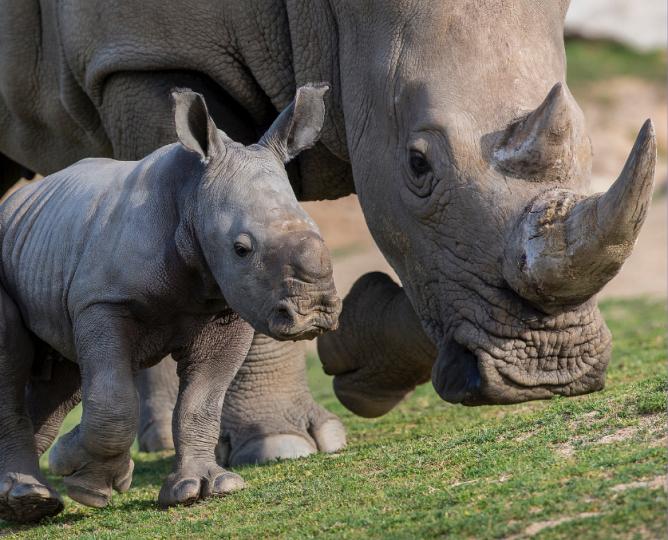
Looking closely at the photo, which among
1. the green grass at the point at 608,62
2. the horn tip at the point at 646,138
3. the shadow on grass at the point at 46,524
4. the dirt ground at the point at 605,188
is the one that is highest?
the green grass at the point at 608,62

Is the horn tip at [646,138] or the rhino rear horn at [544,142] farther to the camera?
the rhino rear horn at [544,142]

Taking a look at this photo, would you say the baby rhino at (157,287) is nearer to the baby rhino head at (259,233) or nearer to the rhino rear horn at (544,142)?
the baby rhino head at (259,233)

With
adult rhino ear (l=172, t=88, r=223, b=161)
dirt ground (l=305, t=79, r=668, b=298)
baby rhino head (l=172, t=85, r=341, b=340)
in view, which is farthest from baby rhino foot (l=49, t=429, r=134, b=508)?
dirt ground (l=305, t=79, r=668, b=298)

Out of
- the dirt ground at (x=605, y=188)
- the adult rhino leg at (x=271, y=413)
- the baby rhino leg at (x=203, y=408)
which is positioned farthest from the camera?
the dirt ground at (x=605, y=188)

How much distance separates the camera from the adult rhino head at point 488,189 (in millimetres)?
5426

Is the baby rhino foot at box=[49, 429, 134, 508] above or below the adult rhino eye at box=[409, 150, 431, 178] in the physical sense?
below

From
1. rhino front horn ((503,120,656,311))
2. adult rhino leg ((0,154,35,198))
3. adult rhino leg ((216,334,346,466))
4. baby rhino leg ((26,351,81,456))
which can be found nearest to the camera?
rhino front horn ((503,120,656,311))

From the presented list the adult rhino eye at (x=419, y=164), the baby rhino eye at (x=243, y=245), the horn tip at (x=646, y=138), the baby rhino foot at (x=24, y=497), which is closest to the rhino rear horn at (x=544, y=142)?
the adult rhino eye at (x=419, y=164)

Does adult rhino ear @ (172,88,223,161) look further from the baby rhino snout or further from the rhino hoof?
the rhino hoof

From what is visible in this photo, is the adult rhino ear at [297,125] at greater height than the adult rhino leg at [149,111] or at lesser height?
lesser

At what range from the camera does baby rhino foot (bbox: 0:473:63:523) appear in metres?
5.91

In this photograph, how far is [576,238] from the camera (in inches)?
211

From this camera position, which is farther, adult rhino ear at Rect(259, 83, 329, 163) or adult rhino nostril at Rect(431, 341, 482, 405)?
adult rhino ear at Rect(259, 83, 329, 163)

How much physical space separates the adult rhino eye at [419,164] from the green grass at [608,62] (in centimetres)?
1997
